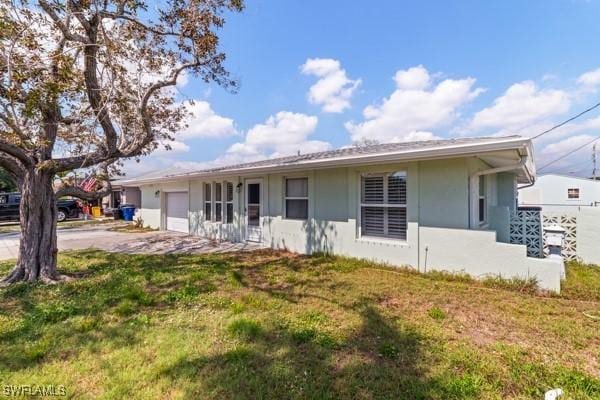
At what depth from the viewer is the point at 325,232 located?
758 cm

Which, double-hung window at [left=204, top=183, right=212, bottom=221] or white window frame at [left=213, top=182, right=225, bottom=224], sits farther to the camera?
double-hung window at [left=204, top=183, right=212, bottom=221]

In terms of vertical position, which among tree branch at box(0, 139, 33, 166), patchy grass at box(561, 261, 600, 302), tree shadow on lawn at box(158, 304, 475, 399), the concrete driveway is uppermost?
tree branch at box(0, 139, 33, 166)

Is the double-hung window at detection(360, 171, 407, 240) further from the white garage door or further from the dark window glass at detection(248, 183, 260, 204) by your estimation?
the white garage door

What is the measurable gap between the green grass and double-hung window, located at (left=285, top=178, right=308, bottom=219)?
3004mm

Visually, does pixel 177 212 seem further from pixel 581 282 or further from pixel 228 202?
pixel 581 282

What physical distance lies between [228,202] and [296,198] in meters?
3.37

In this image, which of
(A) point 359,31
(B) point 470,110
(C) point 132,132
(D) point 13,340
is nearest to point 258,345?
(D) point 13,340

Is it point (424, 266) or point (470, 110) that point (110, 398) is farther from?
point (470, 110)

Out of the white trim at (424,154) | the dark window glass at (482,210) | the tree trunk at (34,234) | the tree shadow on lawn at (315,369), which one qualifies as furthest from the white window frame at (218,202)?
the dark window glass at (482,210)

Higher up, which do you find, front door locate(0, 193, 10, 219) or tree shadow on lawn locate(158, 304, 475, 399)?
front door locate(0, 193, 10, 219)

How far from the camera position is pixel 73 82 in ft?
15.9

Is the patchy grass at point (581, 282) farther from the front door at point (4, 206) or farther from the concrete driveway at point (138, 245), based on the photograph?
the front door at point (4, 206)

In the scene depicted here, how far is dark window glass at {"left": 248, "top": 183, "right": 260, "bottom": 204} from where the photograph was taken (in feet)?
31.0

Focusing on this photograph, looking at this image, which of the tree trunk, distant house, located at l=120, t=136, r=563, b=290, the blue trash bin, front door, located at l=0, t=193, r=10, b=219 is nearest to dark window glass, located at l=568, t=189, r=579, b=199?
distant house, located at l=120, t=136, r=563, b=290
